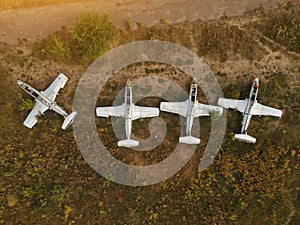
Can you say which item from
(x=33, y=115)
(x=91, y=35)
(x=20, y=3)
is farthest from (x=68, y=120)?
(x=20, y=3)

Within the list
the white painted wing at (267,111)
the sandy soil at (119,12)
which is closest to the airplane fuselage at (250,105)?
the white painted wing at (267,111)

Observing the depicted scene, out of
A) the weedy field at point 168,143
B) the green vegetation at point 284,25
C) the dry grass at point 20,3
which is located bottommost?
the weedy field at point 168,143

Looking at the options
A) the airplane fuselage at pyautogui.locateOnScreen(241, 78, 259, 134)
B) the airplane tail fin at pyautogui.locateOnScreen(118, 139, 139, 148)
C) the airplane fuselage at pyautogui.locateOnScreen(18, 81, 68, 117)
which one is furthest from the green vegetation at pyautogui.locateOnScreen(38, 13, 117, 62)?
the airplane fuselage at pyautogui.locateOnScreen(241, 78, 259, 134)

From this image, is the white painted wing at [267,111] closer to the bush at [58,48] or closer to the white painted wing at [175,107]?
the white painted wing at [175,107]

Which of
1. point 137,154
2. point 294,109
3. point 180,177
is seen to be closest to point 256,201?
point 180,177

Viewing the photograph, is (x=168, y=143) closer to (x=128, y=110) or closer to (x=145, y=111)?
(x=145, y=111)

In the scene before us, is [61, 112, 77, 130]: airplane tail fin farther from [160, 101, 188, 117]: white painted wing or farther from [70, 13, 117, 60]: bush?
[160, 101, 188, 117]: white painted wing
